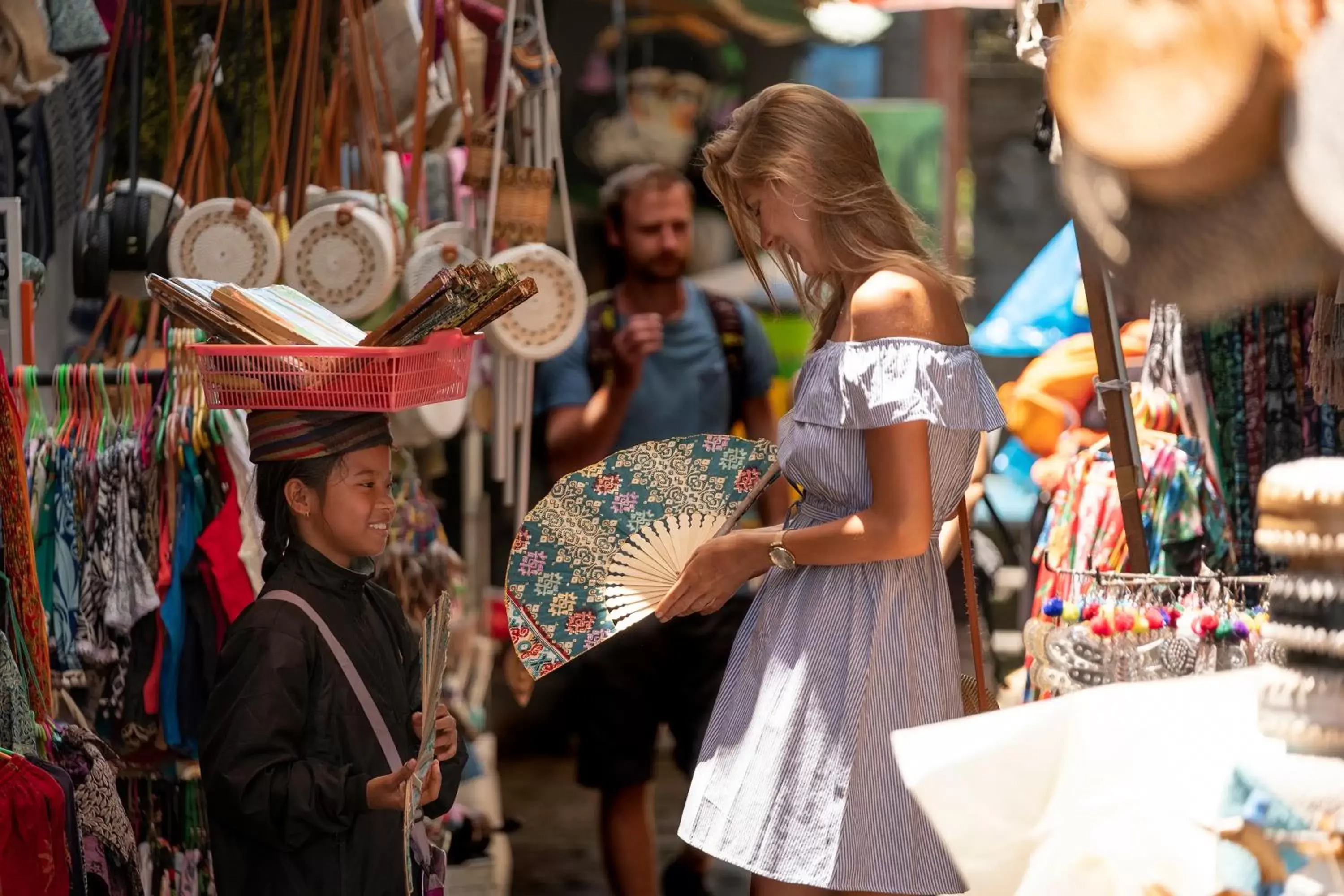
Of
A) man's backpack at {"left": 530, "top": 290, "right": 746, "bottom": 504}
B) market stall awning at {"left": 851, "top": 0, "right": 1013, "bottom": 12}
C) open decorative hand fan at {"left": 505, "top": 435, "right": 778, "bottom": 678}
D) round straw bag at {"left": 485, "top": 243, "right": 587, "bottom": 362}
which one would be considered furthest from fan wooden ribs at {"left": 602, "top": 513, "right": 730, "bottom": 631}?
market stall awning at {"left": 851, "top": 0, "right": 1013, "bottom": 12}

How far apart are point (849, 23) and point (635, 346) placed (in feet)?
14.0

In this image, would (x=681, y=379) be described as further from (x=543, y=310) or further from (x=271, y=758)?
(x=271, y=758)

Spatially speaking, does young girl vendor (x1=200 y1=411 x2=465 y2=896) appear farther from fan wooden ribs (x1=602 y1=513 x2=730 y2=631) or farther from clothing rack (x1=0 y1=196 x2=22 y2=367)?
clothing rack (x1=0 y1=196 x2=22 y2=367)

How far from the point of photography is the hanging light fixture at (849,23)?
816 cm

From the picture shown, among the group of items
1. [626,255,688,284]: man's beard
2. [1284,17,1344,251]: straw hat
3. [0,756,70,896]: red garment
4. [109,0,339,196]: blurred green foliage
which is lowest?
[0,756,70,896]: red garment

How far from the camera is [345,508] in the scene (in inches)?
112

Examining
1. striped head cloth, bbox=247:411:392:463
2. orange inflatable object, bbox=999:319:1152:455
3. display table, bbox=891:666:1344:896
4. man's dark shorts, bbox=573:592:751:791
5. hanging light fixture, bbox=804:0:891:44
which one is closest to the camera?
display table, bbox=891:666:1344:896

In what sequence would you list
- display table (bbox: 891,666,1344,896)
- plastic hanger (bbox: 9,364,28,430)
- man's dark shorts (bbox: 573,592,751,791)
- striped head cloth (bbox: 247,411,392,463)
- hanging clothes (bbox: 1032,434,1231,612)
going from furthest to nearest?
man's dark shorts (bbox: 573,592,751,791) < hanging clothes (bbox: 1032,434,1231,612) < plastic hanger (bbox: 9,364,28,430) < striped head cloth (bbox: 247,411,392,463) < display table (bbox: 891,666,1344,896)

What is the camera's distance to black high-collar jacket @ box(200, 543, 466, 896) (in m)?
2.64

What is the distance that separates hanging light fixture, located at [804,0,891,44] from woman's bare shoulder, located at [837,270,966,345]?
5634 mm

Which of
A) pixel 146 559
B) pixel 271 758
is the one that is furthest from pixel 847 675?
pixel 146 559

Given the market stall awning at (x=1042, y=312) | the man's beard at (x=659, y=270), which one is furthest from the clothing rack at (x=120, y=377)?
the market stall awning at (x=1042, y=312)

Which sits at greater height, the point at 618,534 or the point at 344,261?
the point at 344,261

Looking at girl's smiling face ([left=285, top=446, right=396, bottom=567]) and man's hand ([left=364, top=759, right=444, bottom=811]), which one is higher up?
girl's smiling face ([left=285, top=446, right=396, bottom=567])
